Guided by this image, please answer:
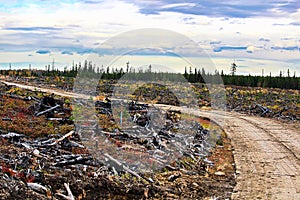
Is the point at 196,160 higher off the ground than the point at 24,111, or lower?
lower

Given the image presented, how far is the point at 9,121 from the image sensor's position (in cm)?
1834

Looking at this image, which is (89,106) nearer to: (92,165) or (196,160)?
(196,160)

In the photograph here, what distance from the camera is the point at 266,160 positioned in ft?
57.5

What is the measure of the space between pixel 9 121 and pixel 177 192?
873cm

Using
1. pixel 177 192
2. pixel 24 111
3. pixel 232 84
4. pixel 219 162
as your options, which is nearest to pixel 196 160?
pixel 219 162

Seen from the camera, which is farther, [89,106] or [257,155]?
[89,106]

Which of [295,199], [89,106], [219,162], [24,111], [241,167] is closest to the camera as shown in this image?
[295,199]

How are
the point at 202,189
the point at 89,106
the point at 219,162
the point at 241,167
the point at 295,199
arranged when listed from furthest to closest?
the point at 89,106, the point at 219,162, the point at 241,167, the point at 202,189, the point at 295,199

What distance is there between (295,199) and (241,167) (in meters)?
4.30

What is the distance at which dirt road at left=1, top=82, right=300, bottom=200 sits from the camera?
13.0 metres

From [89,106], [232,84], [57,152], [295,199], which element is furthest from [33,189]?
[232,84]

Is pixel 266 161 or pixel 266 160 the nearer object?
pixel 266 161

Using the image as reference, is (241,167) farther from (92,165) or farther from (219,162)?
(92,165)

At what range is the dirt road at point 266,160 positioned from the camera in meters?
13.0
